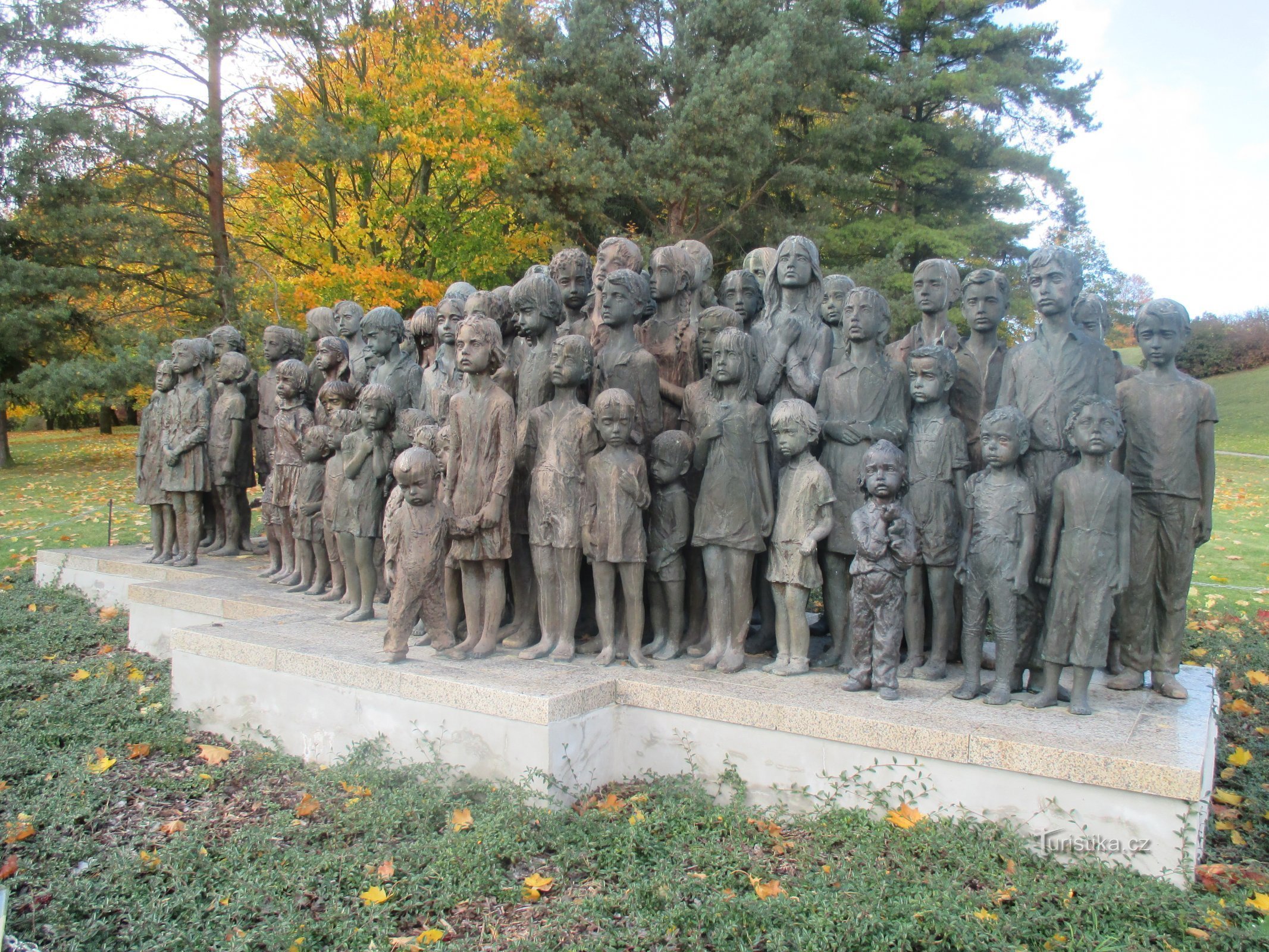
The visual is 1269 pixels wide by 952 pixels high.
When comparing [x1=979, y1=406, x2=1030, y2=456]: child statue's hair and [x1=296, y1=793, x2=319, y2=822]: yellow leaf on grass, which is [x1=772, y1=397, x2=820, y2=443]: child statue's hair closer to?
[x1=979, y1=406, x2=1030, y2=456]: child statue's hair

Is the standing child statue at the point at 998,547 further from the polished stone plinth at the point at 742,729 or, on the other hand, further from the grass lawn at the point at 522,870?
the grass lawn at the point at 522,870

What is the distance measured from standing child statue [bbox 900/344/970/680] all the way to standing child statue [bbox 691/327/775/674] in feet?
2.85

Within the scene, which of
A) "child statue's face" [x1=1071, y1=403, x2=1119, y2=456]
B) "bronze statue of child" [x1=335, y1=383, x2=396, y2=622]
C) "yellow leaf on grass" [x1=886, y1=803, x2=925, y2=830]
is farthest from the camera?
"bronze statue of child" [x1=335, y1=383, x2=396, y2=622]

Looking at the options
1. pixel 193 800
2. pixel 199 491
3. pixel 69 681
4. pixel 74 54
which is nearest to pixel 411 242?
pixel 74 54

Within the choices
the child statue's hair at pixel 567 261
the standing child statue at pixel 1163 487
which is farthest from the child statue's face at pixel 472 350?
the standing child statue at pixel 1163 487

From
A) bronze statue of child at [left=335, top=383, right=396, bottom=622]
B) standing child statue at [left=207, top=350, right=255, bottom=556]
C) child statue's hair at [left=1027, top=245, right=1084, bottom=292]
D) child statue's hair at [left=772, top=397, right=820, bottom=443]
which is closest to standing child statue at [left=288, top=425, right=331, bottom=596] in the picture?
bronze statue of child at [left=335, top=383, right=396, bottom=622]

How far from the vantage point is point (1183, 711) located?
498 cm

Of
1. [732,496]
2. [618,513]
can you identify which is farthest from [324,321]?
[732,496]

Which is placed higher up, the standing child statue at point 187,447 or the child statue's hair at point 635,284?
the child statue's hair at point 635,284

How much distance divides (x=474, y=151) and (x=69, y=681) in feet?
43.5

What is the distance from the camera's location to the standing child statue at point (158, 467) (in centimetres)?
966

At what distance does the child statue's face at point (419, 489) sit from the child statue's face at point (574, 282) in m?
1.76

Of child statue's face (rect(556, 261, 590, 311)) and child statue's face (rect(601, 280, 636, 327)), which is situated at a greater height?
child statue's face (rect(556, 261, 590, 311))

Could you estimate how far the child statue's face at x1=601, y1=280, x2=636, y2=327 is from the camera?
5965mm
